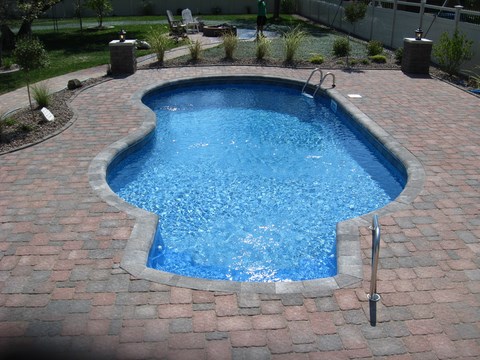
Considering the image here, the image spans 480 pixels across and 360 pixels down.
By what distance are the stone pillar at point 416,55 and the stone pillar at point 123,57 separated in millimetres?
7695

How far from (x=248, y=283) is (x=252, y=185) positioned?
3.31m

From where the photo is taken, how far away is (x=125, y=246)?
534cm

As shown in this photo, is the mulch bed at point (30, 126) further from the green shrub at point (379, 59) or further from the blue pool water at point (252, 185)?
the green shrub at point (379, 59)

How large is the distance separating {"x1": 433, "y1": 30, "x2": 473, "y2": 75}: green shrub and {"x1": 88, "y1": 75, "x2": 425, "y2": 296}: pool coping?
18.3ft

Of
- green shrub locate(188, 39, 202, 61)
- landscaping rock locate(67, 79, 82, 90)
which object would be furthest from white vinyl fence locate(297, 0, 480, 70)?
landscaping rock locate(67, 79, 82, 90)

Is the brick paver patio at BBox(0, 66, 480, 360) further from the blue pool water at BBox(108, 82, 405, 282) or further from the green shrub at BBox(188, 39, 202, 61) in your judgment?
the green shrub at BBox(188, 39, 202, 61)

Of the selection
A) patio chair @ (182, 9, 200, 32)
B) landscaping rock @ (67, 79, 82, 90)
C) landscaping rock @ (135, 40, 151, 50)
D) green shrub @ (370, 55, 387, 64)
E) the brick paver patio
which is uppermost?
patio chair @ (182, 9, 200, 32)

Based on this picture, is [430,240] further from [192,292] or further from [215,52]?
[215,52]

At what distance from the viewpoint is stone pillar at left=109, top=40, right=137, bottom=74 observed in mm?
13266

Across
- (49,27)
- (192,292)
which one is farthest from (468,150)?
(49,27)

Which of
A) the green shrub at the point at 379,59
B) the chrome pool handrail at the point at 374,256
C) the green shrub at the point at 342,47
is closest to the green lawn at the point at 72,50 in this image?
the green shrub at the point at 342,47

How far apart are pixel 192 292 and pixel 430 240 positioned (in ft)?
9.16

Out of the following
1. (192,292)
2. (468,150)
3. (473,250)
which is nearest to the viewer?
(192,292)

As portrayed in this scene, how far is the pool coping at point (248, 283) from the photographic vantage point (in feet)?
15.5
